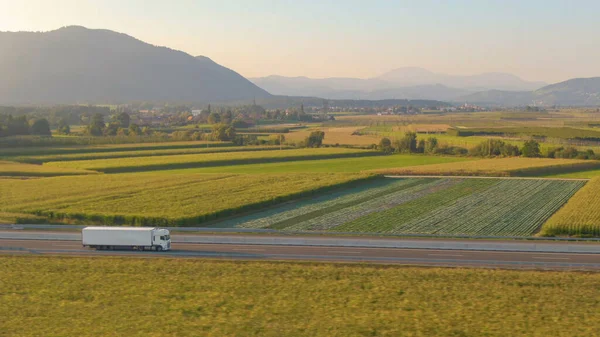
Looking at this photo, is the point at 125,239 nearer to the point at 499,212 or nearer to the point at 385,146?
the point at 499,212

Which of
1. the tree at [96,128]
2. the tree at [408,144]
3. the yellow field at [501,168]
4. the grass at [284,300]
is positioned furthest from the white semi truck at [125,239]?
the tree at [96,128]

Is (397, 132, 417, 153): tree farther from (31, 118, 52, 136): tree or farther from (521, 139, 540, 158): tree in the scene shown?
(31, 118, 52, 136): tree

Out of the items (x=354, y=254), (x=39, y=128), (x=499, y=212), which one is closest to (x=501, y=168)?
(x=499, y=212)

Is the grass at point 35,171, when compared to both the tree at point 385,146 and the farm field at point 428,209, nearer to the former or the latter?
the farm field at point 428,209

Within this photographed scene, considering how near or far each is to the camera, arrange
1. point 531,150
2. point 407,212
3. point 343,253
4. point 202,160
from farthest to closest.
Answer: point 531,150, point 202,160, point 407,212, point 343,253

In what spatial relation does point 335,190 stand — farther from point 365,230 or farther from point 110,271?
point 110,271

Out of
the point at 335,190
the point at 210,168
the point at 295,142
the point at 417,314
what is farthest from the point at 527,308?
the point at 295,142
